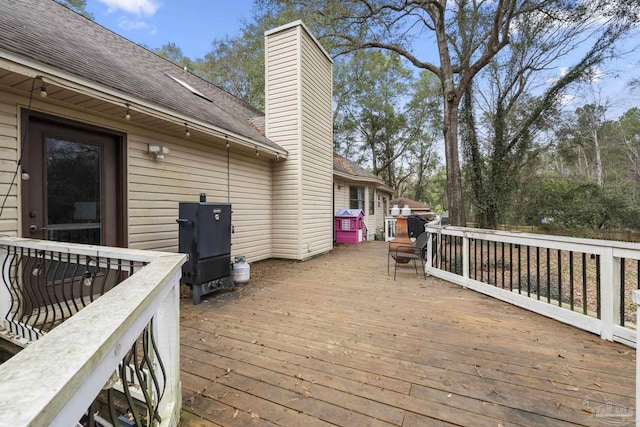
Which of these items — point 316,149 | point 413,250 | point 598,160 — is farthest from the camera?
point 598,160

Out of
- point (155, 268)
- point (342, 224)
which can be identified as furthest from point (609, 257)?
point (342, 224)

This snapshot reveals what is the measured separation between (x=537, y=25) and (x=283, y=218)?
980 centimetres

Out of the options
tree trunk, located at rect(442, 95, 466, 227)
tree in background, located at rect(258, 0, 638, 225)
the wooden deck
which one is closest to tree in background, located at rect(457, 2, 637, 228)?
tree in background, located at rect(258, 0, 638, 225)

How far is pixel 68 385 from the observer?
540mm

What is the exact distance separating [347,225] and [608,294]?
25.4ft

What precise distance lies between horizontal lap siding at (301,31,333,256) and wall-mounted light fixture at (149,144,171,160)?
3.17 m

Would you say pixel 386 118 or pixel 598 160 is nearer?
pixel 598 160

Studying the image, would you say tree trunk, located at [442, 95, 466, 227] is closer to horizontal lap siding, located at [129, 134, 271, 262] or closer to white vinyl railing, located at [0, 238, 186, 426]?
horizontal lap siding, located at [129, 134, 271, 262]

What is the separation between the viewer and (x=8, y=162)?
289cm

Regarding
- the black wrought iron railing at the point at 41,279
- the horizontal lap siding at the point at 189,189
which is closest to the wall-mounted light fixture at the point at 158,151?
the horizontal lap siding at the point at 189,189

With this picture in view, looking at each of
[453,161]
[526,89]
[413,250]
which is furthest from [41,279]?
[526,89]

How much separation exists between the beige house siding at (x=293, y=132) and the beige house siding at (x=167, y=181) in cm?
46

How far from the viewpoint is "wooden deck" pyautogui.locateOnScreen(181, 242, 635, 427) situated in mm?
1771

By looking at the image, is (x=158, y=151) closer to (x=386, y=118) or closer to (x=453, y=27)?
(x=453, y=27)
